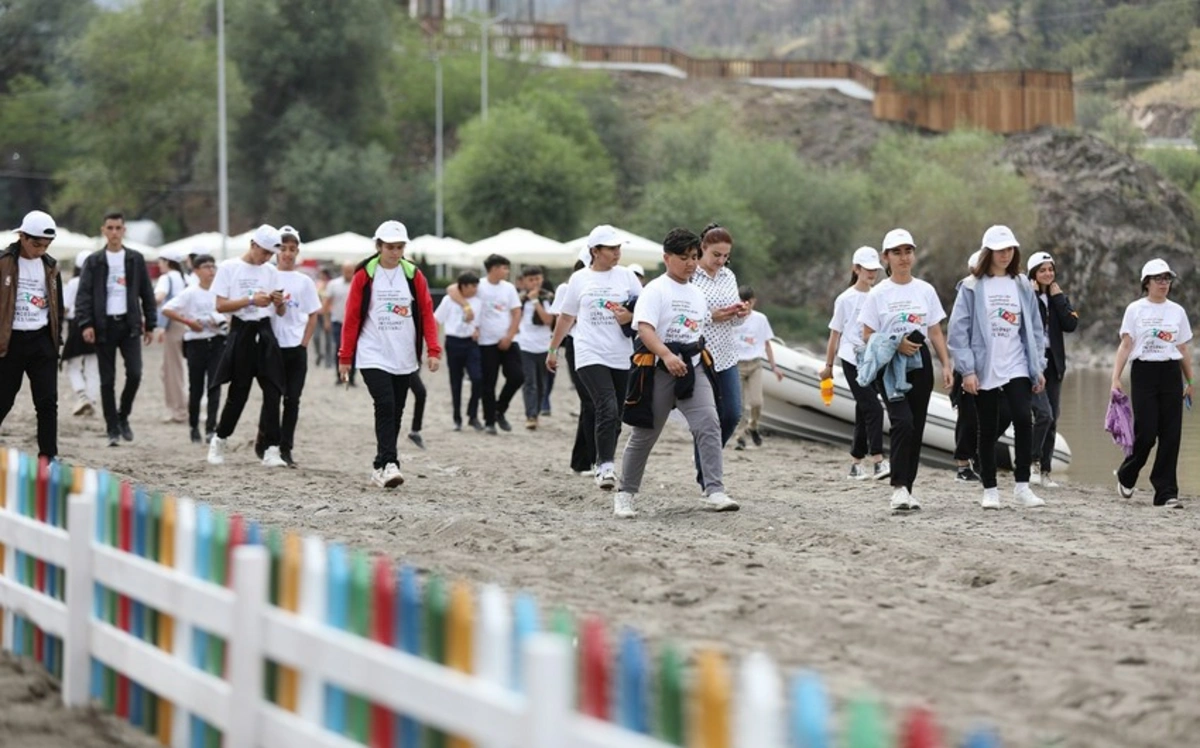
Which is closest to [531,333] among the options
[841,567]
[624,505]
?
[624,505]

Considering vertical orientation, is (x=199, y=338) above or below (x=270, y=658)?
above

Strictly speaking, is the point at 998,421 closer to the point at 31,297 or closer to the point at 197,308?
the point at 31,297

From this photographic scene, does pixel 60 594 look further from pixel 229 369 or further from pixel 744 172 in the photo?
pixel 744 172

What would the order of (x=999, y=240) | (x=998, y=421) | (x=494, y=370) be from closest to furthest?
(x=999, y=240) < (x=998, y=421) < (x=494, y=370)

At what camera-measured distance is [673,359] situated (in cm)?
1116

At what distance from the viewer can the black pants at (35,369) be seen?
12859mm

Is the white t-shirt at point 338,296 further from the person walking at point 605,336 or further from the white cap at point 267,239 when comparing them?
the person walking at point 605,336

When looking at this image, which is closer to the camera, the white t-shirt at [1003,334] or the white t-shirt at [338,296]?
the white t-shirt at [1003,334]

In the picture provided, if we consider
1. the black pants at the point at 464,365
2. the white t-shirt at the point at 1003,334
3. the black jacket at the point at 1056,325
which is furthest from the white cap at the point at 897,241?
the black pants at the point at 464,365

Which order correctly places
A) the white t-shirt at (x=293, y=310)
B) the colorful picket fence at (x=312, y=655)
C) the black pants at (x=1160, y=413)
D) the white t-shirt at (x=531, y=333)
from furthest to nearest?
the white t-shirt at (x=531, y=333) < the white t-shirt at (x=293, y=310) < the black pants at (x=1160, y=413) < the colorful picket fence at (x=312, y=655)

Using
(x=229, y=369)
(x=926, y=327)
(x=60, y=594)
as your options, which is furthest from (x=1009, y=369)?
(x=60, y=594)

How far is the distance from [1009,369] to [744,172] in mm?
49239

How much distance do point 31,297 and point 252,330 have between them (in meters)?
2.11

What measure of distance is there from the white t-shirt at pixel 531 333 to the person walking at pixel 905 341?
9177mm
